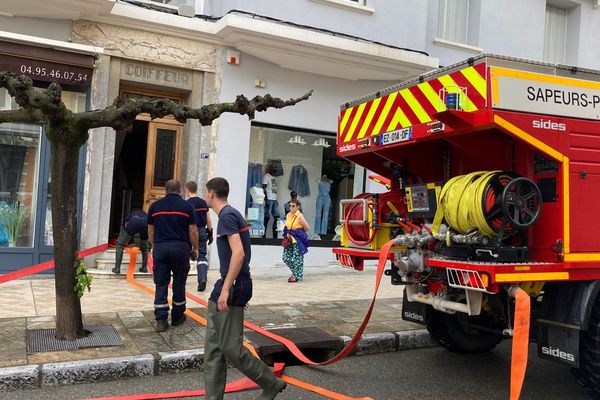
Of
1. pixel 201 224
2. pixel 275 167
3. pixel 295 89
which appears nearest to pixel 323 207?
pixel 275 167

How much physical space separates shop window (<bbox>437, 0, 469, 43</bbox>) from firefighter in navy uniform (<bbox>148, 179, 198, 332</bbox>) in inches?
352

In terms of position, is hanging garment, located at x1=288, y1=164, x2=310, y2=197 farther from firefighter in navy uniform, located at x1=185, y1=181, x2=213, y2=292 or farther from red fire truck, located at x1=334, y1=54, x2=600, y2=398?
red fire truck, located at x1=334, y1=54, x2=600, y2=398

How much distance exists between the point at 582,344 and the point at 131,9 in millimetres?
8418

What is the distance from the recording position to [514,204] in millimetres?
3934

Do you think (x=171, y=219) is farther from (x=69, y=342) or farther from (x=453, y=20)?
(x=453, y=20)

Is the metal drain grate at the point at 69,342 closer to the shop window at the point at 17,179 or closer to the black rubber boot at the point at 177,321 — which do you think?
the black rubber boot at the point at 177,321

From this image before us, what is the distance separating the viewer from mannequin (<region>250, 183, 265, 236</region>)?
11.0 meters

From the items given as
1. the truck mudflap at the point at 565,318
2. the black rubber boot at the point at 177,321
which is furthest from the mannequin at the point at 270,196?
the truck mudflap at the point at 565,318

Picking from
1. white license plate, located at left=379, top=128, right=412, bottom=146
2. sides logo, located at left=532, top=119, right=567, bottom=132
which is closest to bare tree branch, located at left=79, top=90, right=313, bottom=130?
white license plate, located at left=379, top=128, right=412, bottom=146

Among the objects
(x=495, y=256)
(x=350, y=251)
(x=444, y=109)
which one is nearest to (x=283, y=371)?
(x=350, y=251)

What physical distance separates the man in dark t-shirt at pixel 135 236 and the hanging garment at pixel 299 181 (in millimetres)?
3671

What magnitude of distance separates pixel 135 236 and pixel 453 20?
8.79 metres

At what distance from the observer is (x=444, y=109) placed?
4098 mm

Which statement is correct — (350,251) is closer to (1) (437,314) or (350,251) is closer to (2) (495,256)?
(1) (437,314)
